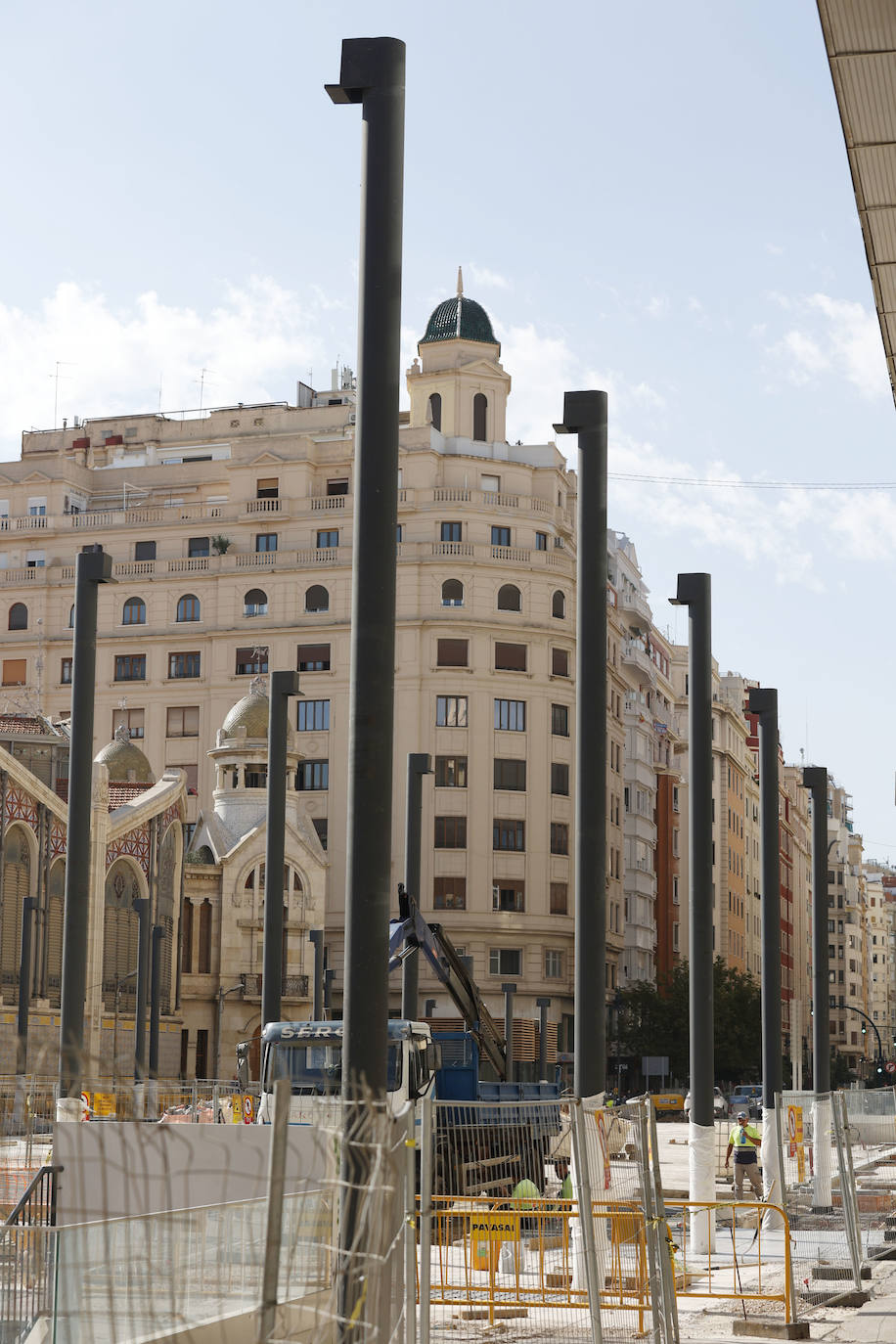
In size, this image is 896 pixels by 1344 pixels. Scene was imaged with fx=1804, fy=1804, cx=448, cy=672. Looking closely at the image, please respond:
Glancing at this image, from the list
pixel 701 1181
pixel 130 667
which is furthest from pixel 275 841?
pixel 130 667

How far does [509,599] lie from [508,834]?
10081 millimetres

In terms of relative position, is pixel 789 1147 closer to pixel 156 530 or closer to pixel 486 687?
pixel 486 687

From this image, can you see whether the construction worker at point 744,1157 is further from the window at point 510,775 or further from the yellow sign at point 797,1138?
the window at point 510,775

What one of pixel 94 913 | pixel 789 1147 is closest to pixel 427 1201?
pixel 789 1147

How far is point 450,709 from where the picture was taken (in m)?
75.6

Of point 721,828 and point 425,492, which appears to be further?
point 721,828

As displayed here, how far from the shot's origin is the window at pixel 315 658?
3071 inches

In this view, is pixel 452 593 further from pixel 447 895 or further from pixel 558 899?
pixel 558 899

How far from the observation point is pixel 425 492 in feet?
255

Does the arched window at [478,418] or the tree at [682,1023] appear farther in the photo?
the arched window at [478,418]

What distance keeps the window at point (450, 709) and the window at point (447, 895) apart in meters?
6.65

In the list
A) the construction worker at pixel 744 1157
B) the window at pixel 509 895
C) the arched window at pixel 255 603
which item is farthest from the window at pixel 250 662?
the construction worker at pixel 744 1157

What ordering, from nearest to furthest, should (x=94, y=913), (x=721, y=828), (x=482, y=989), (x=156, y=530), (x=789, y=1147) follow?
(x=789, y=1147)
(x=94, y=913)
(x=482, y=989)
(x=156, y=530)
(x=721, y=828)

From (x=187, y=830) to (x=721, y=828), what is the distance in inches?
1800
